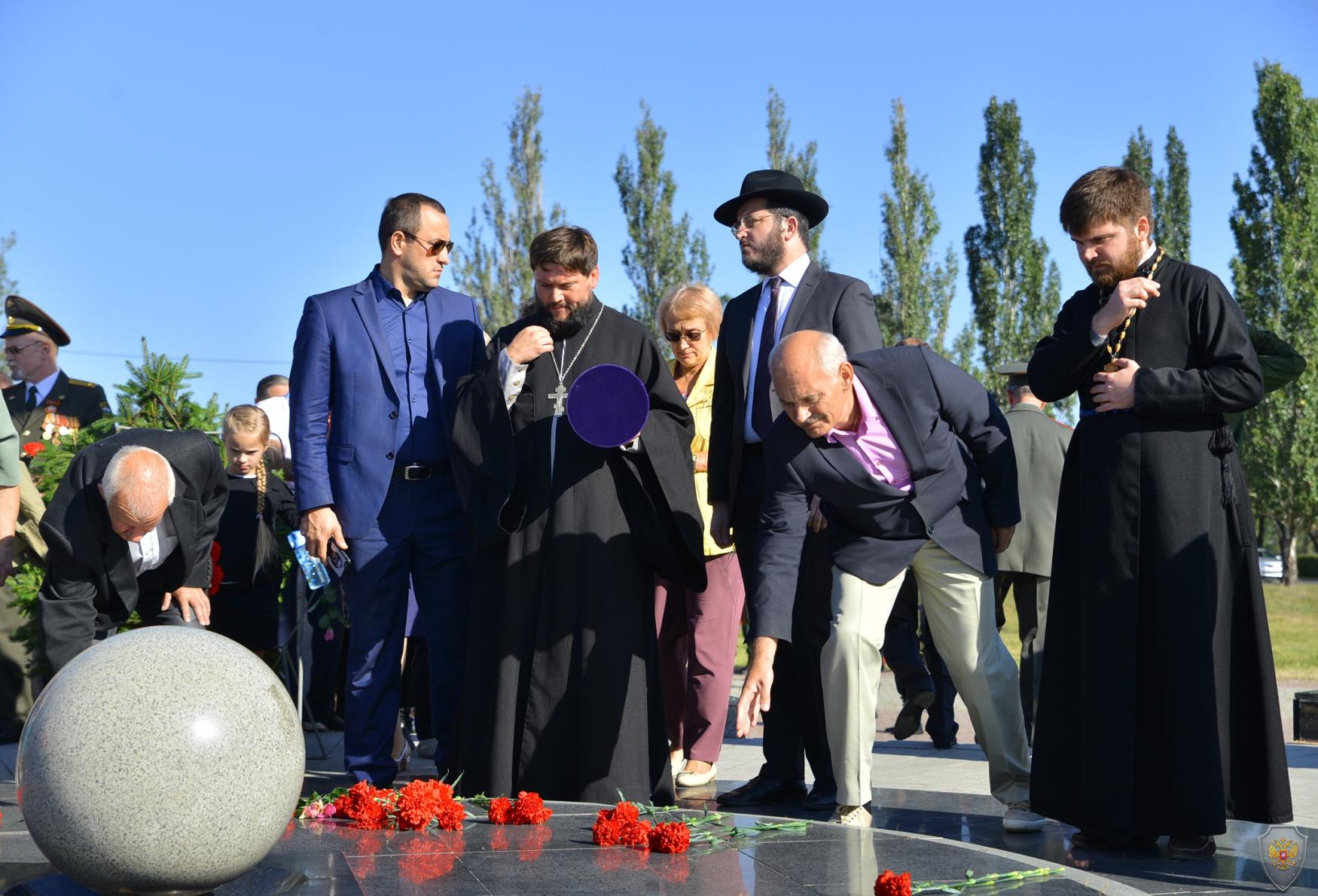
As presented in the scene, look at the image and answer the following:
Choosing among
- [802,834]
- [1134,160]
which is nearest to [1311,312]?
[1134,160]

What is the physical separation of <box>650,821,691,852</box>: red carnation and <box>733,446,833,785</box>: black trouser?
1.60 meters

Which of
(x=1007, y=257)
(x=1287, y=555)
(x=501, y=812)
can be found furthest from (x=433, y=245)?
(x=1287, y=555)

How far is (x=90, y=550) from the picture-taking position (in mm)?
6008

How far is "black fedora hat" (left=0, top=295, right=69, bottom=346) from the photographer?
9766 mm

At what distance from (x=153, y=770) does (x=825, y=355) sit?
254cm

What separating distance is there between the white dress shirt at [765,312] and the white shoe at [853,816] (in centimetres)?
167

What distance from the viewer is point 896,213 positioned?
102ft

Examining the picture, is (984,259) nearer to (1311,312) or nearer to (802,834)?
(1311,312)

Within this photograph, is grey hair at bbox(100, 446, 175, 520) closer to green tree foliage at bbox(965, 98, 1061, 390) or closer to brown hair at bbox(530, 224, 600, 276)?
brown hair at bbox(530, 224, 600, 276)

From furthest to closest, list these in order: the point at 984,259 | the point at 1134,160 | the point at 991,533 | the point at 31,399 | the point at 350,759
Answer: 1. the point at 1134,160
2. the point at 984,259
3. the point at 31,399
4. the point at 350,759
5. the point at 991,533

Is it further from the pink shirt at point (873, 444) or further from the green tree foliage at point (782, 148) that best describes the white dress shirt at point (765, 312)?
the green tree foliage at point (782, 148)

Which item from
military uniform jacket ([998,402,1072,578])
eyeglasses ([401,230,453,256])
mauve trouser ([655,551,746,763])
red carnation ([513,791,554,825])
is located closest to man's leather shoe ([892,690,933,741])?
military uniform jacket ([998,402,1072,578])

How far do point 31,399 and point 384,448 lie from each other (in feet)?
16.8

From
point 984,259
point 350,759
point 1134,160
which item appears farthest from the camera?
point 1134,160
